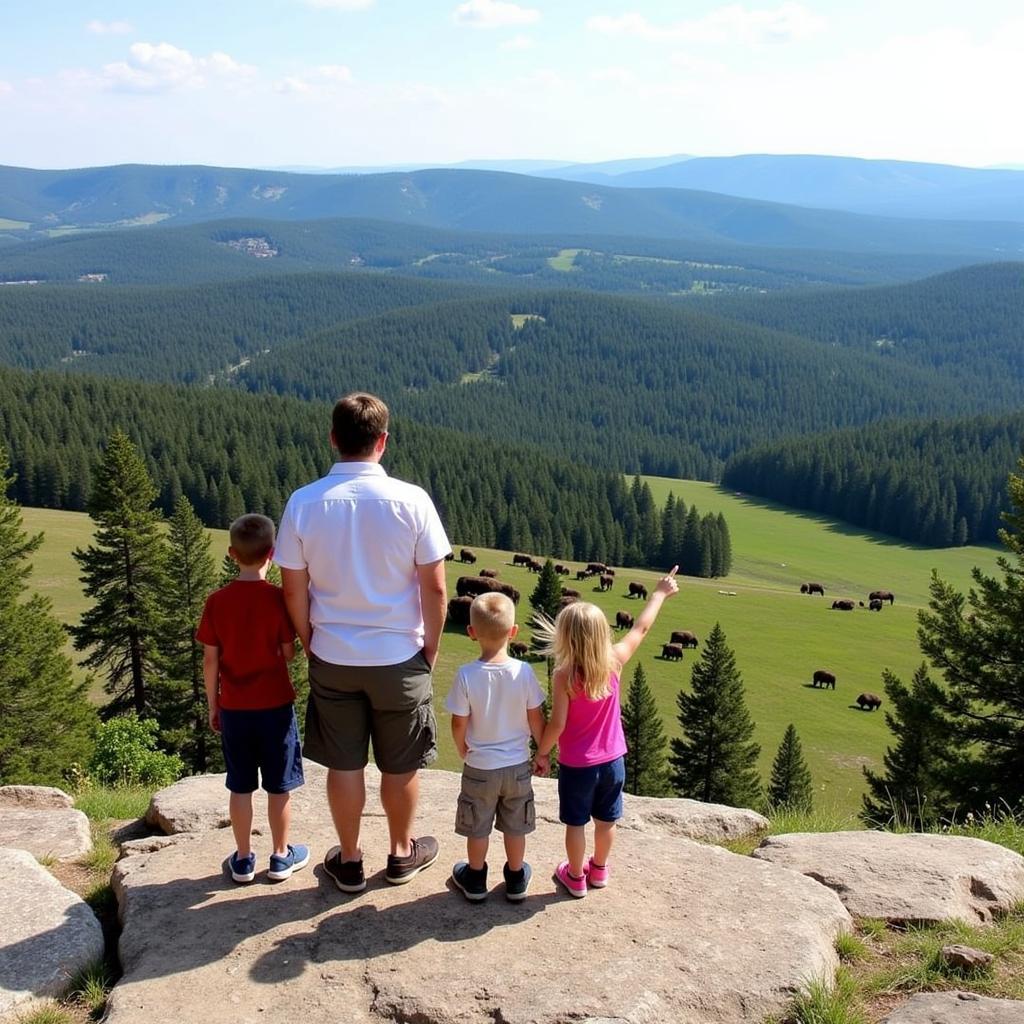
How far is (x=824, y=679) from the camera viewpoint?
5481cm

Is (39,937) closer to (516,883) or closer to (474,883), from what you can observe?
(474,883)

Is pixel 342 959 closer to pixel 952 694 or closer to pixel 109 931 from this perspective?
pixel 109 931

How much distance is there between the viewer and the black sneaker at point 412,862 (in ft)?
22.8

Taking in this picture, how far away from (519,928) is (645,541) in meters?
114

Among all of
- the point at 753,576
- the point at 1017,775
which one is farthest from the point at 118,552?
the point at 753,576

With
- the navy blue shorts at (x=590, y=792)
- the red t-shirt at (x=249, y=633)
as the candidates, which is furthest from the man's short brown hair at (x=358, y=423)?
the navy blue shorts at (x=590, y=792)

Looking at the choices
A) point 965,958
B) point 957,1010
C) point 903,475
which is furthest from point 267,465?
point 957,1010

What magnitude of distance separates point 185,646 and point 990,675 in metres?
24.5

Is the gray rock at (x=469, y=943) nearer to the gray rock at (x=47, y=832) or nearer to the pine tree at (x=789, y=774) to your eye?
the gray rock at (x=47, y=832)

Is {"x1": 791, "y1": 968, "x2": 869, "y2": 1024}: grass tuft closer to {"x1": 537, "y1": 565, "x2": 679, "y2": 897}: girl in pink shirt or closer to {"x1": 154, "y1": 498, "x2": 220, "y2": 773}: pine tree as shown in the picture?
{"x1": 537, "y1": 565, "x2": 679, "y2": 897}: girl in pink shirt

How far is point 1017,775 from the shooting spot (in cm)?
1784

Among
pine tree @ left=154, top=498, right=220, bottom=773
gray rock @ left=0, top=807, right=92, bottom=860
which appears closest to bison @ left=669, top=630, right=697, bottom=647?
pine tree @ left=154, top=498, right=220, bottom=773

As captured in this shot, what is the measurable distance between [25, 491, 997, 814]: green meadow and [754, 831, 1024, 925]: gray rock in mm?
13430

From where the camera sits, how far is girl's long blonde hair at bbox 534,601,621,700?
253 inches
